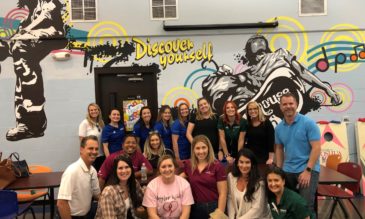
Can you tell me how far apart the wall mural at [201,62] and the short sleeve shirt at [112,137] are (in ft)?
3.44

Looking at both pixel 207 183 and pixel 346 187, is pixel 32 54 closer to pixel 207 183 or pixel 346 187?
pixel 207 183

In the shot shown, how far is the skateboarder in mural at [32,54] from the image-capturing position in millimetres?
4855

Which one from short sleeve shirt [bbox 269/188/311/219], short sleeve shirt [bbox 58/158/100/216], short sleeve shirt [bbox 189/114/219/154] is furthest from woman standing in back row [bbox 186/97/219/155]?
short sleeve shirt [bbox 58/158/100/216]

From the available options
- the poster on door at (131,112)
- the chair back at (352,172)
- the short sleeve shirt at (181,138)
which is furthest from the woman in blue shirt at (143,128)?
the chair back at (352,172)

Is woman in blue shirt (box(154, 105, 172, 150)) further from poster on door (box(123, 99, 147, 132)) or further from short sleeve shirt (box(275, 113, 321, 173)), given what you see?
short sleeve shirt (box(275, 113, 321, 173))

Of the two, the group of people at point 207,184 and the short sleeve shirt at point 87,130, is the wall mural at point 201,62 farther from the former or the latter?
the group of people at point 207,184

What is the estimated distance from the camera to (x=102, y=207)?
244 centimetres

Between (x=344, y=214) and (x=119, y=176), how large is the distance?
3.09m

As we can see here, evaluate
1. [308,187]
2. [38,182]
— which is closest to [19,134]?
[38,182]

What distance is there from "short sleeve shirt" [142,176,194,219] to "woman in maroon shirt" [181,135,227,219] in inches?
4.7

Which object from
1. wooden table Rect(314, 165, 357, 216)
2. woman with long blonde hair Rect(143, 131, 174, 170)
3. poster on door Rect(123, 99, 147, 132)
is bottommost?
wooden table Rect(314, 165, 357, 216)

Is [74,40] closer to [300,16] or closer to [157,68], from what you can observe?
[157,68]

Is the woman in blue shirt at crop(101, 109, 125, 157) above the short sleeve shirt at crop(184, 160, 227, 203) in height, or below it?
above

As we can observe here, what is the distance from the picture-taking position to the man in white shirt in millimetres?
2547
